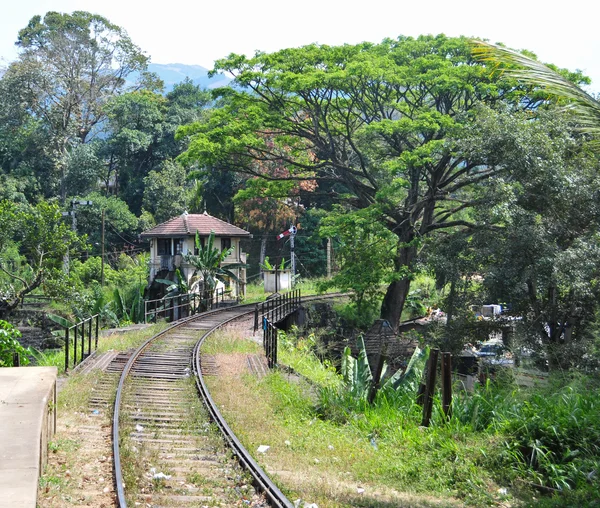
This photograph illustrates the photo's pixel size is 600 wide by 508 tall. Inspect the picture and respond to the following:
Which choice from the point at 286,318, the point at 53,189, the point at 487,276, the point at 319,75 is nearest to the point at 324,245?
the point at 53,189

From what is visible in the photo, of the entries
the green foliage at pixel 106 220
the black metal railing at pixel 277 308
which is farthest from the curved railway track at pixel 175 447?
the green foliage at pixel 106 220

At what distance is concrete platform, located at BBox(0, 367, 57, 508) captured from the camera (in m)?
6.05

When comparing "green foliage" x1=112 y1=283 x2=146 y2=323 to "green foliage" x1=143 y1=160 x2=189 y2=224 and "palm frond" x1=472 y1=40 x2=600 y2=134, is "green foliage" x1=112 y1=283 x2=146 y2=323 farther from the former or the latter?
"palm frond" x1=472 y1=40 x2=600 y2=134

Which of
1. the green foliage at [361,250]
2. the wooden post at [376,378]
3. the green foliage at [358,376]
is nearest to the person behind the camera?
the wooden post at [376,378]

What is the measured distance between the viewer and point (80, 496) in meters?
7.36

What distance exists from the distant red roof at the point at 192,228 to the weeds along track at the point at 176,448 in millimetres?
24917

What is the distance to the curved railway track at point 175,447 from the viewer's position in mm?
7539

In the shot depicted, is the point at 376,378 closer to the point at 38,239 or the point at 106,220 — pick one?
the point at 38,239

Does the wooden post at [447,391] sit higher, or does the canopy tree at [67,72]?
the canopy tree at [67,72]

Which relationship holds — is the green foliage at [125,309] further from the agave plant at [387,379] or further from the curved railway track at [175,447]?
the agave plant at [387,379]

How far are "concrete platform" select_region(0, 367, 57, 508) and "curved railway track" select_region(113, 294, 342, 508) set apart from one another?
95 cm

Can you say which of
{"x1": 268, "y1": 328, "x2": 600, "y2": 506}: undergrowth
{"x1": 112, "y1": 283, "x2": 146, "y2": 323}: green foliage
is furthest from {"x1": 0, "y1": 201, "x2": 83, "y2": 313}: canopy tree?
{"x1": 268, "y1": 328, "x2": 600, "y2": 506}: undergrowth

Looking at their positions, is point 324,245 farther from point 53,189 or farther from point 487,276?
point 487,276

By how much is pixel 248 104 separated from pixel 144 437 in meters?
19.7
